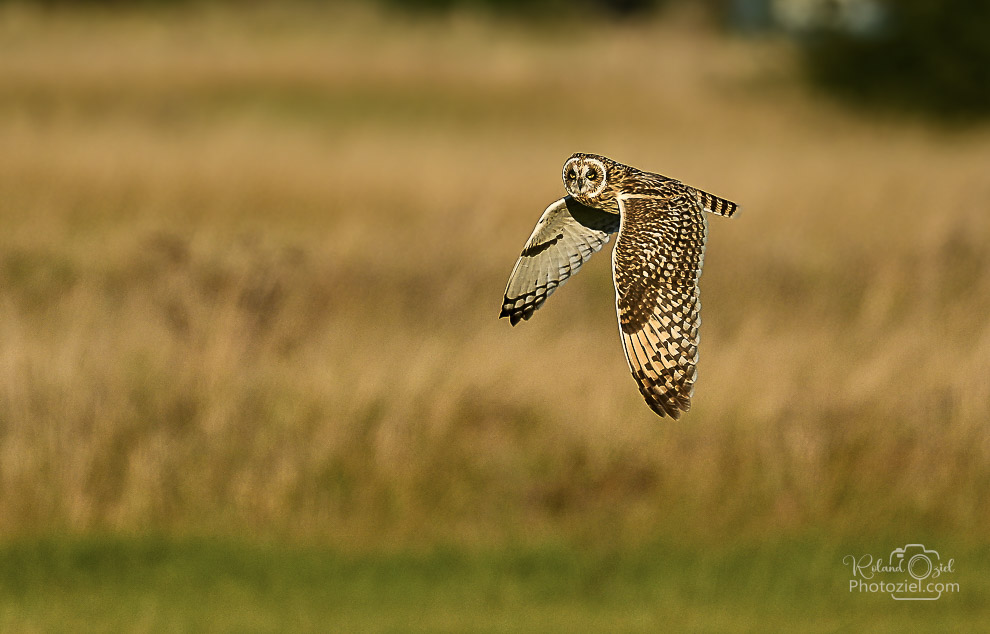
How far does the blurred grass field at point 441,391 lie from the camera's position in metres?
8.23

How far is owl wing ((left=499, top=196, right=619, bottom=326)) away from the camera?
389cm

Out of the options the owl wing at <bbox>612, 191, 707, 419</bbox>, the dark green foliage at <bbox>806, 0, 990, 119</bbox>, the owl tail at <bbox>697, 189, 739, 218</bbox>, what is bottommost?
the owl wing at <bbox>612, 191, 707, 419</bbox>

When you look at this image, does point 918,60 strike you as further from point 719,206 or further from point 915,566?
point 719,206

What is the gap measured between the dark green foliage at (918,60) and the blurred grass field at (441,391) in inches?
418

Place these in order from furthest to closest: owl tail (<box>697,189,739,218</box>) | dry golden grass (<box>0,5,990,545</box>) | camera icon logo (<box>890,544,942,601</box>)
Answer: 1. dry golden grass (<box>0,5,990,545</box>)
2. camera icon logo (<box>890,544,942,601</box>)
3. owl tail (<box>697,189,739,218</box>)

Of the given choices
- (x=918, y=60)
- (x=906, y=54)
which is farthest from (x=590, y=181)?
(x=906, y=54)

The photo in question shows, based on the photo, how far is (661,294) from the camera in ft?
11.4

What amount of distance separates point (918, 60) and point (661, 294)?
27.1 metres

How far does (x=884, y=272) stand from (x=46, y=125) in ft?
44.6

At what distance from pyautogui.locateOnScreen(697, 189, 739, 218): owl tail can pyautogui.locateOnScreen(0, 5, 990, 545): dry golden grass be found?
16.1 feet

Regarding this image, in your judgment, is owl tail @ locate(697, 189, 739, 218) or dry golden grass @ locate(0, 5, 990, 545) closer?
owl tail @ locate(697, 189, 739, 218)

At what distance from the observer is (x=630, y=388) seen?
31.0ft

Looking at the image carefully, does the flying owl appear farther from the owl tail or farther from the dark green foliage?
the dark green foliage

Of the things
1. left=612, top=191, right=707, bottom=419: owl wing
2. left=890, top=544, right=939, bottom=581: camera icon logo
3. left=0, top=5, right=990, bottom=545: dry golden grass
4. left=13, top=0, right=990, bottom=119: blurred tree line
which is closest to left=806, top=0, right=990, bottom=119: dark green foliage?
left=13, top=0, right=990, bottom=119: blurred tree line
